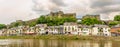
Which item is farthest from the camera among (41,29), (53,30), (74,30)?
(41,29)

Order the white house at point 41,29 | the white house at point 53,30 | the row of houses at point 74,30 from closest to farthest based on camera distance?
1. the row of houses at point 74,30
2. the white house at point 53,30
3. the white house at point 41,29

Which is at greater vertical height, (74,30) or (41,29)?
(41,29)

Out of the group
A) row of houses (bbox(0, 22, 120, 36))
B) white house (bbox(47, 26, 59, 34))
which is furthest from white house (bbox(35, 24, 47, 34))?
white house (bbox(47, 26, 59, 34))

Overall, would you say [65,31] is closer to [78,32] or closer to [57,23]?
[78,32]

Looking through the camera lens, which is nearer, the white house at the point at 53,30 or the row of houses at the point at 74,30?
the row of houses at the point at 74,30

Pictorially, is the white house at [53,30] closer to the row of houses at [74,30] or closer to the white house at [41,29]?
the row of houses at [74,30]

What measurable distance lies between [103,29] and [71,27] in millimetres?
17395

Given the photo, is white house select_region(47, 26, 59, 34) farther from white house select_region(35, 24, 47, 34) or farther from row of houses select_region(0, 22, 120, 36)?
white house select_region(35, 24, 47, 34)

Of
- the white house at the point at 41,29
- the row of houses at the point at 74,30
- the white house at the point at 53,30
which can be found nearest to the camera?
the row of houses at the point at 74,30

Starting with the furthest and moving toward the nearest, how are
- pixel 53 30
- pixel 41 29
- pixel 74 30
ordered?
pixel 41 29 < pixel 53 30 < pixel 74 30

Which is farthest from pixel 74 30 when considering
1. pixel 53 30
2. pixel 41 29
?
pixel 41 29

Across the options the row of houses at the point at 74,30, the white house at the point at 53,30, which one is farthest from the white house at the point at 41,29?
the white house at the point at 53,30

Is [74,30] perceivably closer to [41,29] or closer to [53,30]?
[53,30]

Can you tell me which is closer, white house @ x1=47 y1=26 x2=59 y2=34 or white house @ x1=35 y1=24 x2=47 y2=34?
white house @ x1=47 y1=26 x2=59 y2=34
